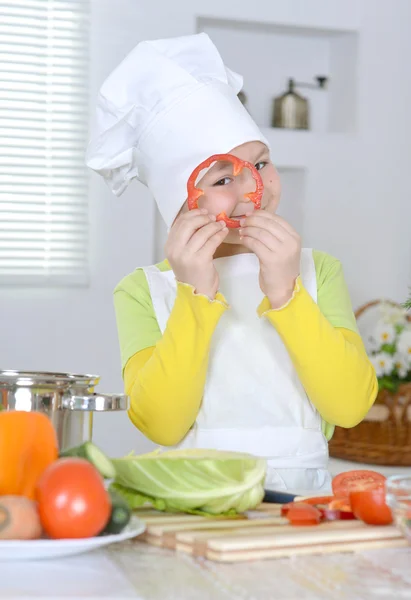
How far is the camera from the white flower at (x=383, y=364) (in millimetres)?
2947

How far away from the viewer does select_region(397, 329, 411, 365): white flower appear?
2969 mm

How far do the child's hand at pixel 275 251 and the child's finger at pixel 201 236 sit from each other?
0.05 metres

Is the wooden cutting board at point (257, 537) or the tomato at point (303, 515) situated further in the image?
the tomato at point (303, 515)

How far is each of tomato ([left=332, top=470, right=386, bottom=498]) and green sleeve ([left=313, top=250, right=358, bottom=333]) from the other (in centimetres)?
56

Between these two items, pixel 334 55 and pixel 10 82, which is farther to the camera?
pixel 334 55

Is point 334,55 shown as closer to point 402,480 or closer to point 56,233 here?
point 56,233

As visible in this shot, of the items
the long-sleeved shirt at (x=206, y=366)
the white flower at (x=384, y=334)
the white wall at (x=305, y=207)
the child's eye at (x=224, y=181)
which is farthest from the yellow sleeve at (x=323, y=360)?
the white wall at (x=305, y=207)

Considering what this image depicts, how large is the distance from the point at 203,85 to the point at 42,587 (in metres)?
1.07

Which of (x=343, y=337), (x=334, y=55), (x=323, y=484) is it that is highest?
(x=334, y=55)

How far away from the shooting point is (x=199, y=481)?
39.1 inches

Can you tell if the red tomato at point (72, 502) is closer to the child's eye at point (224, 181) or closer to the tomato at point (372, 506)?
the tomato at point (372, 506)

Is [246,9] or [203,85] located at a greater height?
[246,9]

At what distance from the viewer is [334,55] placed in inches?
149

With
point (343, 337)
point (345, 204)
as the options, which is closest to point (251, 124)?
point (343, 337)
